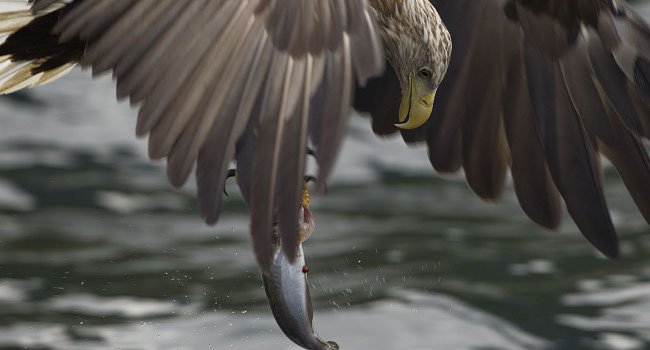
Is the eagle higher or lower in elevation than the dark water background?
higher

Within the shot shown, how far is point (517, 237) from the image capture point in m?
7.78

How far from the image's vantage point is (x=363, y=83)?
4809mm

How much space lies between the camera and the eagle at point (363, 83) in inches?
184

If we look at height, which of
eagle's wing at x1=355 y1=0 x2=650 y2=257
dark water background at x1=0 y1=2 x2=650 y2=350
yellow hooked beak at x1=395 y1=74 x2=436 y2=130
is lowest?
dark water background at x1=0 y1=2 x2=650 y2=350

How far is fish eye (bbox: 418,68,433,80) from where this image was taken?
562 cm

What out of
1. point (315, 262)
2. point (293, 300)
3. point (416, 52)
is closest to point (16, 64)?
point (416, 52)

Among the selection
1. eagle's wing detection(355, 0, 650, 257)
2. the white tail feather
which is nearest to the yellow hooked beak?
eagle's wing detection(355, 0, 650, 257)

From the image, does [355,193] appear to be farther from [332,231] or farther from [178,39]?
[178,39]

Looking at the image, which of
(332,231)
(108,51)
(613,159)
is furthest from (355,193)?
(108,51)

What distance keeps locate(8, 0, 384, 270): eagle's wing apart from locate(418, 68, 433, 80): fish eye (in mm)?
721

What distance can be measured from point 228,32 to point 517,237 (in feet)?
10.3

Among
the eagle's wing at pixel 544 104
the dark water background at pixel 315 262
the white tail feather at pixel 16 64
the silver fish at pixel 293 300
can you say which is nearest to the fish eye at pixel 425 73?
the eagle's wing at pixel 544 104

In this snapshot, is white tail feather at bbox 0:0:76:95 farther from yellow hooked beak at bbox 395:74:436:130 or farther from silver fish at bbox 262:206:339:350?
silver fish at bbox 262:206:339:350

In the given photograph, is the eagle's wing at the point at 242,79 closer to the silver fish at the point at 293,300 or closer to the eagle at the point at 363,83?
the eagle at the point at 363,83
